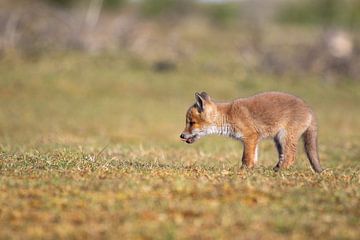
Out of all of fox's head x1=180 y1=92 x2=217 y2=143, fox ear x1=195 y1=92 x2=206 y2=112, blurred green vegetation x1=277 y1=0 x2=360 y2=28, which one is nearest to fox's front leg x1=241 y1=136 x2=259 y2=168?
fox's head x1=180 y1=92 x2=217 y2=143

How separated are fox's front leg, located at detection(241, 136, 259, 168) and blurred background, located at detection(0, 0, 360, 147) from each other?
319 inches

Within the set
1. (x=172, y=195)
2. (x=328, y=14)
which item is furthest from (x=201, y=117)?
(x=328, y=14)

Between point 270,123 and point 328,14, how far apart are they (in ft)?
182

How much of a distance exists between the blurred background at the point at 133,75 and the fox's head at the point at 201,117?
7090 millimetres

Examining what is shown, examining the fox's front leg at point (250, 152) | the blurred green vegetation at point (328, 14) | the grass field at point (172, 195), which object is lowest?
the grass field at point (172, 195)

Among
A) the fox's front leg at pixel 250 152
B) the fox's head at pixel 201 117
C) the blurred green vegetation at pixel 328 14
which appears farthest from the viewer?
the blurred green vegetation at pixel 328 14

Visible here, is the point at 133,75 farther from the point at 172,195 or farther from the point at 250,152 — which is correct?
the point at 172,195

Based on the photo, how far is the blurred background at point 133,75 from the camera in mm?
21047

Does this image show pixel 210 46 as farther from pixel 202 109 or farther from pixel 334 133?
pixel 202 109

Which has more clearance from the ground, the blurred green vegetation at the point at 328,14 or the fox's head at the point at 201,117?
the blurred green vegetation at the point at 328,14

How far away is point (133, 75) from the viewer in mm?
28812

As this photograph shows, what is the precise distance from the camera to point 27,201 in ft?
22.0

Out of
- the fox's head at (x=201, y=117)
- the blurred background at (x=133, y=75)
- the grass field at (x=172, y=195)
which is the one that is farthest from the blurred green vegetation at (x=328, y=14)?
the fox's head at (x=201, y=117)

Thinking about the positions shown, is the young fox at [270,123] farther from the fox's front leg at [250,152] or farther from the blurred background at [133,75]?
the blurred background at [133,75]
